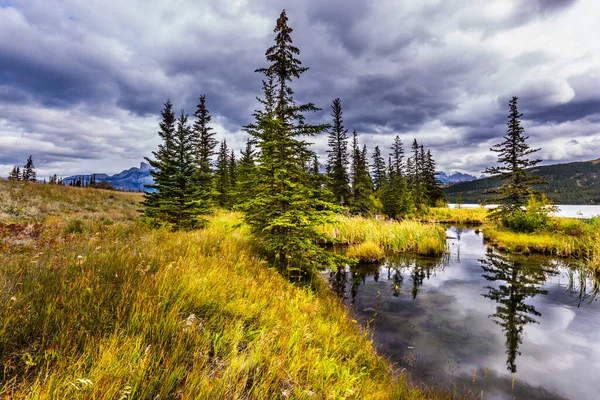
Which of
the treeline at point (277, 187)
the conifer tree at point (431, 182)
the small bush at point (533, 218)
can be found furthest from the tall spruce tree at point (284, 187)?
the conifer tree at point (431, 182)

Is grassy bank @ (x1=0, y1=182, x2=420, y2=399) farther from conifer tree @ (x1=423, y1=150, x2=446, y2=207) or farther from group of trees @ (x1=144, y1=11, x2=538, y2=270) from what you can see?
conifer tree @ (x1=423, y1=150, x2=446, y2=207)

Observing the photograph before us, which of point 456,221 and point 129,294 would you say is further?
point 456,221

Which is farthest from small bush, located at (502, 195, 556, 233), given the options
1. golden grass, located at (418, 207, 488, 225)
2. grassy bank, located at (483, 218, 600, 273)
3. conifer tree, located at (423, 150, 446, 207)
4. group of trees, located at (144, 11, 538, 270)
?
conifer tree, located at (423, 150, 446, 207)

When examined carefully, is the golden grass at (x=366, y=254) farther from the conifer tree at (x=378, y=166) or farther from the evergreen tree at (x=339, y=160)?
the conifer tree at (x=378, y=166)

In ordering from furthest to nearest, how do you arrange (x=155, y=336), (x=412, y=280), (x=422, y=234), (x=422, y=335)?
1. (x=422, y=234)
2. (x=412, y=280)
3. (x=422, y=335)
4. (x=155, y=336)

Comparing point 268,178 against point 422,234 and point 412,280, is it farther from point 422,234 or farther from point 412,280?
point 422,234

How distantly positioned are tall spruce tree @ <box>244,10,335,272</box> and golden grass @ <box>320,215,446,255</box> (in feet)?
23.7

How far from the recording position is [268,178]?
8.38 m

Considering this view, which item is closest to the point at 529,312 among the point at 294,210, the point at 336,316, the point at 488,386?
the point at 488,386

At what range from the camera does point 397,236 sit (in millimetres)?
16875

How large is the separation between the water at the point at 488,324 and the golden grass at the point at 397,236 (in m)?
3.67

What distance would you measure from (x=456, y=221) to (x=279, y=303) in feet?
140

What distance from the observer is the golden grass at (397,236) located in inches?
629

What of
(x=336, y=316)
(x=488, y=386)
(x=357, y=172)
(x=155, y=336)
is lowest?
(x=488, y=386)
